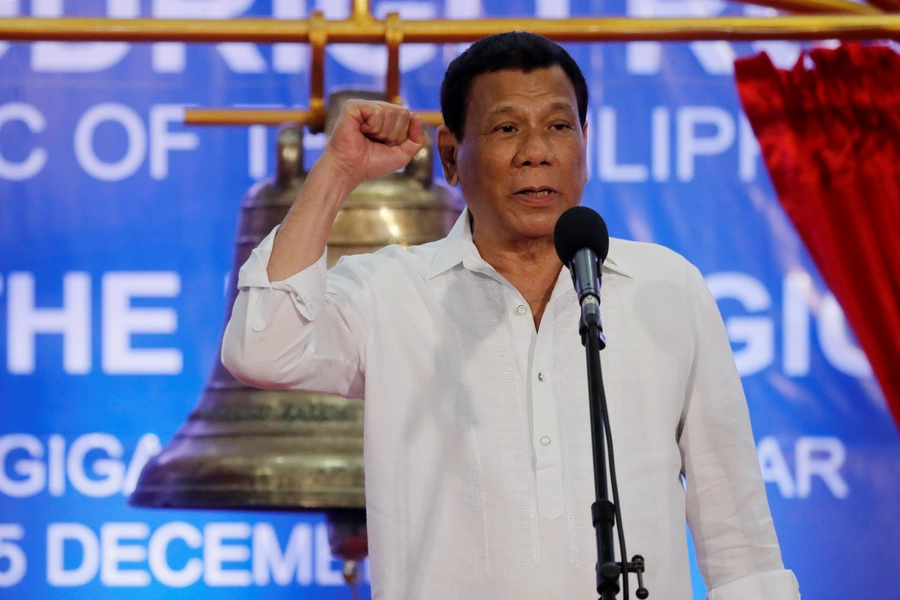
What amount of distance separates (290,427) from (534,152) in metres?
0.69

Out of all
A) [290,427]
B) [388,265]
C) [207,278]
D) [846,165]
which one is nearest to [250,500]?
[290,427]

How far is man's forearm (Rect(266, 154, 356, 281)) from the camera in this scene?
138cm

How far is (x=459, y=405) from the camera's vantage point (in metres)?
1.45

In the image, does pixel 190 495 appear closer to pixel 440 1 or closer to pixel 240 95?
pixel 240 95

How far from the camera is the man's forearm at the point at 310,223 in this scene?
54.4 inches

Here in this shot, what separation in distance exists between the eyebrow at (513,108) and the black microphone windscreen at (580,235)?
44 centimetres

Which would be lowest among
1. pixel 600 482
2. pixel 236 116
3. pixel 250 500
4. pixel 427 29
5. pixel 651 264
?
pixel 600 482

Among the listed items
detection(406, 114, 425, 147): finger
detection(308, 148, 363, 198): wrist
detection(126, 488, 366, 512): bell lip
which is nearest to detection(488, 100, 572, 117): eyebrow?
detection(406, 114, 425, 147): finger

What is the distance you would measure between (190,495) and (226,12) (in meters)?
1.82

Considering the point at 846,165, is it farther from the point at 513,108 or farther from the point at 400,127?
the point at 400,127

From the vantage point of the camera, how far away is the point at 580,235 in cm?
107

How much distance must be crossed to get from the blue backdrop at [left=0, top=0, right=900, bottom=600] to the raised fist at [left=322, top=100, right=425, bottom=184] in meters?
1.64

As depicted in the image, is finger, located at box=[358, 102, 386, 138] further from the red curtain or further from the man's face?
the red curtain

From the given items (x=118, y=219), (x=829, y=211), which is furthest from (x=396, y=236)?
(x=118, y=219)
